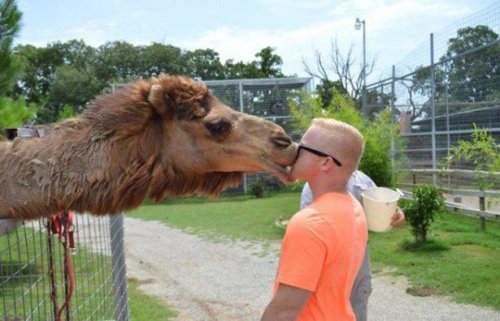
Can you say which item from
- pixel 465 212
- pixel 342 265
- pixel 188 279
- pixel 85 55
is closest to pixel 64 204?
pixel 342 265

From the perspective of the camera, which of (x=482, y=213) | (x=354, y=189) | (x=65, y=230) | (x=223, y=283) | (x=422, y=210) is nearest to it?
(x=65, y=230)

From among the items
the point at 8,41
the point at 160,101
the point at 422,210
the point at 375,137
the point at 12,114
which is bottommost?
the point at 422,210

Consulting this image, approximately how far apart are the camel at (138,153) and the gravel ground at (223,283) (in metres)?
4.60

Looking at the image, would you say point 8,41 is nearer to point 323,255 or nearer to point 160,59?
point 323,255

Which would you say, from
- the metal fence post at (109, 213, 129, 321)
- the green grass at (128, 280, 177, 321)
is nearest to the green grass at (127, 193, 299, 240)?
the green grass at (128, 280, 177, 321)

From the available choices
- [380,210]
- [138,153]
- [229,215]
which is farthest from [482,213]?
[138,153]

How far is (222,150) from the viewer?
234 cm

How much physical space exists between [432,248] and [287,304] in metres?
7.67

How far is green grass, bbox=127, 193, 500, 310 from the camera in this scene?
7.04 meters

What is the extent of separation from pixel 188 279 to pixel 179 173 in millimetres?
6504

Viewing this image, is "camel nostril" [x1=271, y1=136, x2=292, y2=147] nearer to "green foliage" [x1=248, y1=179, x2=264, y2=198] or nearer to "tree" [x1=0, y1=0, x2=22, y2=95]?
"tree" [x1=0, y1=0, x2=22, y2=95]

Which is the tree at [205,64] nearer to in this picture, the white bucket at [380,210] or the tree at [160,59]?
the tree at [160,59]

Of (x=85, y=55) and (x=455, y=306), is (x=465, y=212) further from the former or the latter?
(x=85, y=55)

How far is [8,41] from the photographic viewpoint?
776 cm
